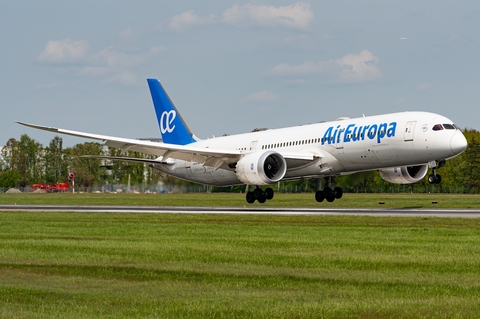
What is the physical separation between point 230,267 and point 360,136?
2677cm

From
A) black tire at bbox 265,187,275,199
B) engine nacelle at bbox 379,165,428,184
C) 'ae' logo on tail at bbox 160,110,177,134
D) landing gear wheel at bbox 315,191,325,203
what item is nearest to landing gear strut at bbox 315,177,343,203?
landing gear wheel at bbox 315,191,325,203

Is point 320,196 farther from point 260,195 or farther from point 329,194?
point 260,195

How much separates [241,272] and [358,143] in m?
27.4

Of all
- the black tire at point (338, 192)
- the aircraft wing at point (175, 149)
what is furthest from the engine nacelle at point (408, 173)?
the aircraft wing at point (175, 149)

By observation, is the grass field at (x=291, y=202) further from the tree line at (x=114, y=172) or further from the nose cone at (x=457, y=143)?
the nose cone at (x=457, y=143)

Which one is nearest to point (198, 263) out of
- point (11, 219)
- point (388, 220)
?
point (388, 220)

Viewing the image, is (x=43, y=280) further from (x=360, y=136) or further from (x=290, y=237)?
(x=360, y=136)

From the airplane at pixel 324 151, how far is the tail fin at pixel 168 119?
2.57 meters

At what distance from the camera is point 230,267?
16219 millimetres

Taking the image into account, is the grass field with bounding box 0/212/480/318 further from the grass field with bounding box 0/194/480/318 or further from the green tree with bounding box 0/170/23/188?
the green tree with bounding box 0/170/23/188

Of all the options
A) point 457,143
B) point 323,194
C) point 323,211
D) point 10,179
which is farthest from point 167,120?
point 10,179

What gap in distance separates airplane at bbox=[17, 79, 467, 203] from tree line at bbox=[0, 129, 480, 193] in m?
3.92

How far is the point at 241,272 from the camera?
1539 cm

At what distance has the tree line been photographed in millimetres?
63244
